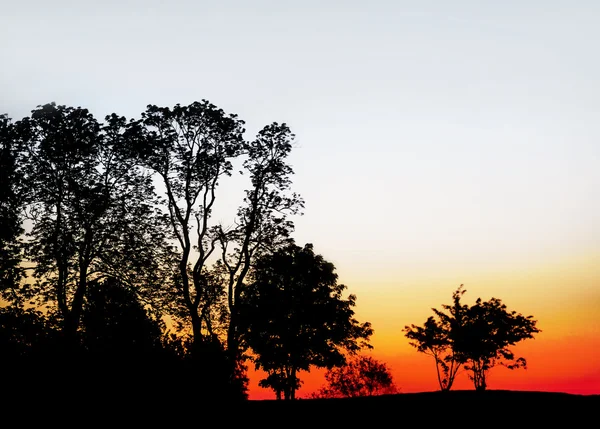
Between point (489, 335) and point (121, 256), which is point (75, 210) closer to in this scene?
point (121, 256)

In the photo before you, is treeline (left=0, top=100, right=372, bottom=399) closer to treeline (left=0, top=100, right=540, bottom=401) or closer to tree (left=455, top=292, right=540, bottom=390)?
treeline (left=0, top=100, right=540, bottom=401)

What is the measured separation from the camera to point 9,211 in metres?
37.5

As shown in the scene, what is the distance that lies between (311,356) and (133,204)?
27.9 meters

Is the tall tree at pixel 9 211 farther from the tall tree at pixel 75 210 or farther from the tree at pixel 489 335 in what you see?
the tree at pixel 489 335

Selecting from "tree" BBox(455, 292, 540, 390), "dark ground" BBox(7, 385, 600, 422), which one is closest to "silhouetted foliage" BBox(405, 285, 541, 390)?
"tree" BBox(455, 292, 540, 390)

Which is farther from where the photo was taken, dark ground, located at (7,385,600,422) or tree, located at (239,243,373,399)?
tree, located at (239,243,373,399)

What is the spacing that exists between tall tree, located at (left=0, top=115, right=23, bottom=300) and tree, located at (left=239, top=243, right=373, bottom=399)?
2532 centimetres

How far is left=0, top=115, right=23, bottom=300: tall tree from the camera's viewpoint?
36.7 m

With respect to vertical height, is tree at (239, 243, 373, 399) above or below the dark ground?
above

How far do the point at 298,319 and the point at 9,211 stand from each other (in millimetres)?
31016

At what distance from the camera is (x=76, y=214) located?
131ft

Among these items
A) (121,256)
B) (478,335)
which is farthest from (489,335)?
(121,256)

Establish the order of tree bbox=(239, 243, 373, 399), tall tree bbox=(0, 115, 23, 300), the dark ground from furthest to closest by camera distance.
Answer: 1. tree bbox=(239, 243, 373, 399)
2. tall tree bbox=(0, 115, 23, 300)
3. the dark ground

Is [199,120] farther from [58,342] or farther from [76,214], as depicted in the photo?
[58,342]
